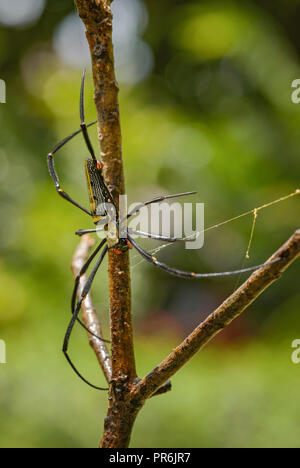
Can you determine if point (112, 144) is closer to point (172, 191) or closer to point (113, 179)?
point (113, 179)

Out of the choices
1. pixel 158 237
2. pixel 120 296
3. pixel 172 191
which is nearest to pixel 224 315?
pixel 120 296

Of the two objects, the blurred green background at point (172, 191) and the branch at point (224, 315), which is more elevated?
the blurred green background at point (172, 191)

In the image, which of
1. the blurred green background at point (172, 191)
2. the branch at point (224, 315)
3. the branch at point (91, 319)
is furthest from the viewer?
the blurred green background at point (172, 191)

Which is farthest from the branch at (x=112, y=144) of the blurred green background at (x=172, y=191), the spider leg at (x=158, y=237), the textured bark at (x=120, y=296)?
the blurred green background at (x=172, y=191)

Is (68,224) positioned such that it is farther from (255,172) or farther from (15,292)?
(255,172)

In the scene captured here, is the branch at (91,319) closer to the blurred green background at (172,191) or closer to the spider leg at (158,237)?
the spider leg at (158,237)

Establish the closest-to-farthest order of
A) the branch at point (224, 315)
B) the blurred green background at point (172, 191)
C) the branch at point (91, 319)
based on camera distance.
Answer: the branch at point (224, 315) < the branch at point (91, 319) < the blurred green background at point (172, 191)

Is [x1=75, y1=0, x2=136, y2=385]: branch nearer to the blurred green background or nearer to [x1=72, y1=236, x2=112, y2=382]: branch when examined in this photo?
[x1=72, y1=236, x2=112, y2=382]: branch
